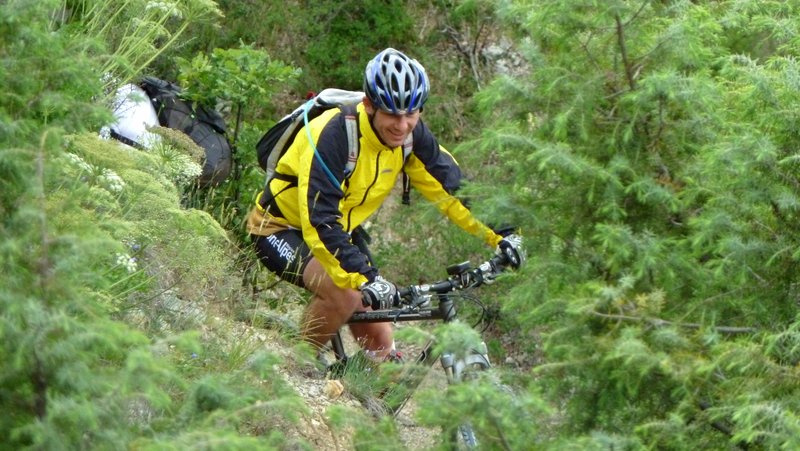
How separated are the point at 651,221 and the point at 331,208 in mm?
1981

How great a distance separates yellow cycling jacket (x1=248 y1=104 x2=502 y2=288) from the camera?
6.01 meters

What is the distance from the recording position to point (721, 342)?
4.11m

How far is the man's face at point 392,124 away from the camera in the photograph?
20.0 ft

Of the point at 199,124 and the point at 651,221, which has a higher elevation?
the point at 651,221

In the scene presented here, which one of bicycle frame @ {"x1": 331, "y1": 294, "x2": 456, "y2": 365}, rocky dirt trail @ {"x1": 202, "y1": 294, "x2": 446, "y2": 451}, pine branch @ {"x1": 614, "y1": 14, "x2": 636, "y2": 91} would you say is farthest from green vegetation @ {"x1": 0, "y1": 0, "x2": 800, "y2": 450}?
bicycle frame @ {"x1": 331, "y1": 294, "x2": 456, "y2": 365}

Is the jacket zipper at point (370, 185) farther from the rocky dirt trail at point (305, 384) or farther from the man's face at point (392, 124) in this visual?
the rocky dirt trail at point (305, 384)

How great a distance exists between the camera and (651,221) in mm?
4559

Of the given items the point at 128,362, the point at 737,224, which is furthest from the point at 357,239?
the point at 128,362

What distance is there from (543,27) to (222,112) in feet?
18.3

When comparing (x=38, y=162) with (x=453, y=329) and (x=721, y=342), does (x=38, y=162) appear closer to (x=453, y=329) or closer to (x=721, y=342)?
(x=453, y=329)

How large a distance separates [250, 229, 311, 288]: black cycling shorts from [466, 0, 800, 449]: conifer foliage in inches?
77.2

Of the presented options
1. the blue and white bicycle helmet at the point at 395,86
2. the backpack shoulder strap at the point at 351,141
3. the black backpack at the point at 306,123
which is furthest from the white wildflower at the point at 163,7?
the blue and white bicycle helmet at the point at 395,86

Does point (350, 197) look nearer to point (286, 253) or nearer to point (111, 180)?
point (286, 253)

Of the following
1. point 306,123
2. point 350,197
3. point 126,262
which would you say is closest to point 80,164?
point 126,262
